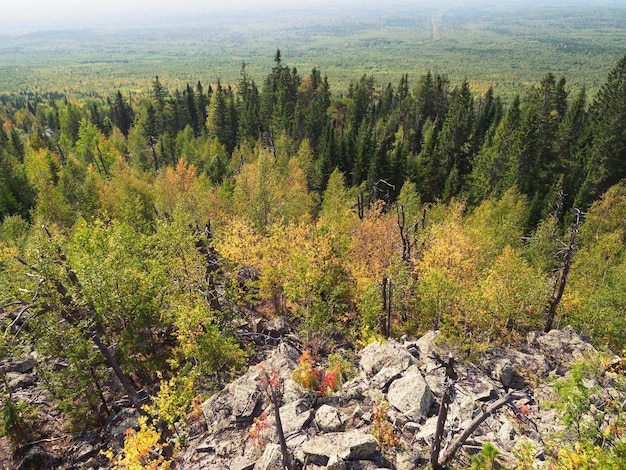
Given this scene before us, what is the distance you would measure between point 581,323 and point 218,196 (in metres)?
43.2

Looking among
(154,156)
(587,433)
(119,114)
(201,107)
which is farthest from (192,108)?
(587,433)

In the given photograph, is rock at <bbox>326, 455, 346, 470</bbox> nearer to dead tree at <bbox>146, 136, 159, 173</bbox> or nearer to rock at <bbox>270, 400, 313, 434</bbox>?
rock at <bbox>270, 400, 313, 434</bbox>

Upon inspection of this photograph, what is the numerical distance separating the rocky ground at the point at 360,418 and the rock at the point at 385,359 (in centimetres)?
5

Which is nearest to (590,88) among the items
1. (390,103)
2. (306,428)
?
(390,103)

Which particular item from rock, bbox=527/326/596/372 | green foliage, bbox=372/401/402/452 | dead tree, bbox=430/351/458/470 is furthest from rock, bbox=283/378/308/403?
rock, bbox=527/326/596/372

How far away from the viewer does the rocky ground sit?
13.6m

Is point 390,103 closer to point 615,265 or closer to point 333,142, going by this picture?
point 333,142

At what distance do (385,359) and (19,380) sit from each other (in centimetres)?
2185

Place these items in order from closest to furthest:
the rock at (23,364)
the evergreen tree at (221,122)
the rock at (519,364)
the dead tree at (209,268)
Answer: the rock at (519,364) → the rock at (23,364) → the dead tree at (209,268) → the evergreen tree at (221,122)

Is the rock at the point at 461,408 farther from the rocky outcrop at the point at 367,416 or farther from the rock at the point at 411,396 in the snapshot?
the rock at the point at 411,396

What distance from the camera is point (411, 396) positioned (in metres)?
16.2

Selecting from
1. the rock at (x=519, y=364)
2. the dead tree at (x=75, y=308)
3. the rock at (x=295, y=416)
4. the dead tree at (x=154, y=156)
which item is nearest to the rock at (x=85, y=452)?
the dead tree at (x=75, y=308)

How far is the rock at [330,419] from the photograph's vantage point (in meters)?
14.9

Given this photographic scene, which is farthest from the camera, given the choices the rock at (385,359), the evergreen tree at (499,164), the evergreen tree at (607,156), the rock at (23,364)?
the evergreen tree at (499,164)
